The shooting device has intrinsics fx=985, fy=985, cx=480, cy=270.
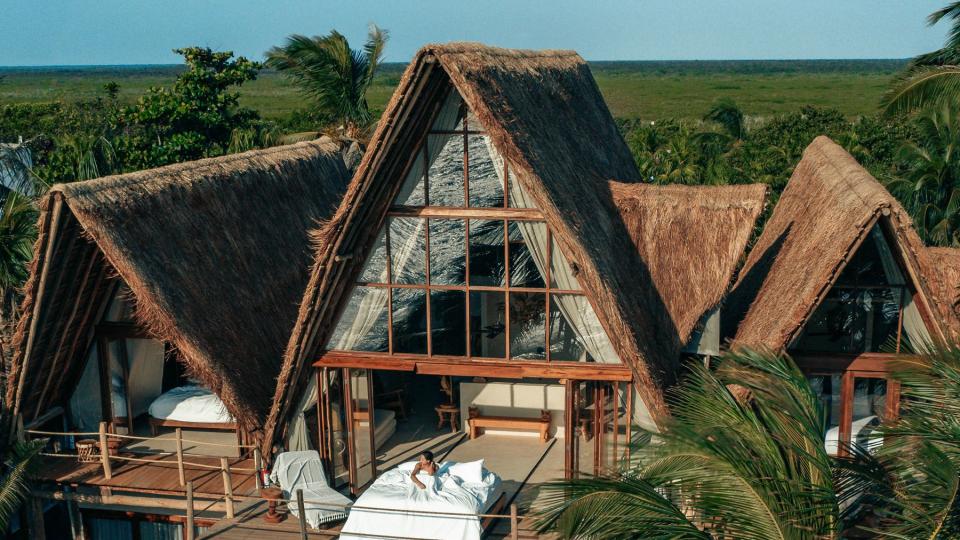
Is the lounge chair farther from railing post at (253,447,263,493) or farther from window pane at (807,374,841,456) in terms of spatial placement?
window pane at (807,374,841,456)

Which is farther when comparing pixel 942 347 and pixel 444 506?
pixel 444 506

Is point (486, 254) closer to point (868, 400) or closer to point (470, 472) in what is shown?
point (470, 472)

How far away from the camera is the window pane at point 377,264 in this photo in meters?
12.9

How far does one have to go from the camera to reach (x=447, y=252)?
42.1 feet

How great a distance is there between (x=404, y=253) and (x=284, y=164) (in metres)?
6.13

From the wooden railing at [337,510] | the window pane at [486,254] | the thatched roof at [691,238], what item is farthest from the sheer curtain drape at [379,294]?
the thatched roof at [691,238]

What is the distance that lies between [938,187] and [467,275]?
1097 cm

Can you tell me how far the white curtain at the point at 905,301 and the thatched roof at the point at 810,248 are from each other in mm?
222

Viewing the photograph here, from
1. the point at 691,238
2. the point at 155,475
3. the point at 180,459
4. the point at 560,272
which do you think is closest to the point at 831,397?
the point at 691,238

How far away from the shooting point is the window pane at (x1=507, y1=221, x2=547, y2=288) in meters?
12.4

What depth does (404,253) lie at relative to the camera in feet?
42.3

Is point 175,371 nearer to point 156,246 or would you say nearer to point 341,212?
point 156,246

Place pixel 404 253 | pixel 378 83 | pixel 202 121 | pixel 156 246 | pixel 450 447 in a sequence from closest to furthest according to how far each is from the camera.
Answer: pixel 404 253 < pixel 156 246 < pixel 450 447 < pixel 202 121 < pixel 378 83

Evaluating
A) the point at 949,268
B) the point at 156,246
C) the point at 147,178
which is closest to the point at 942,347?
the point at 949,268
